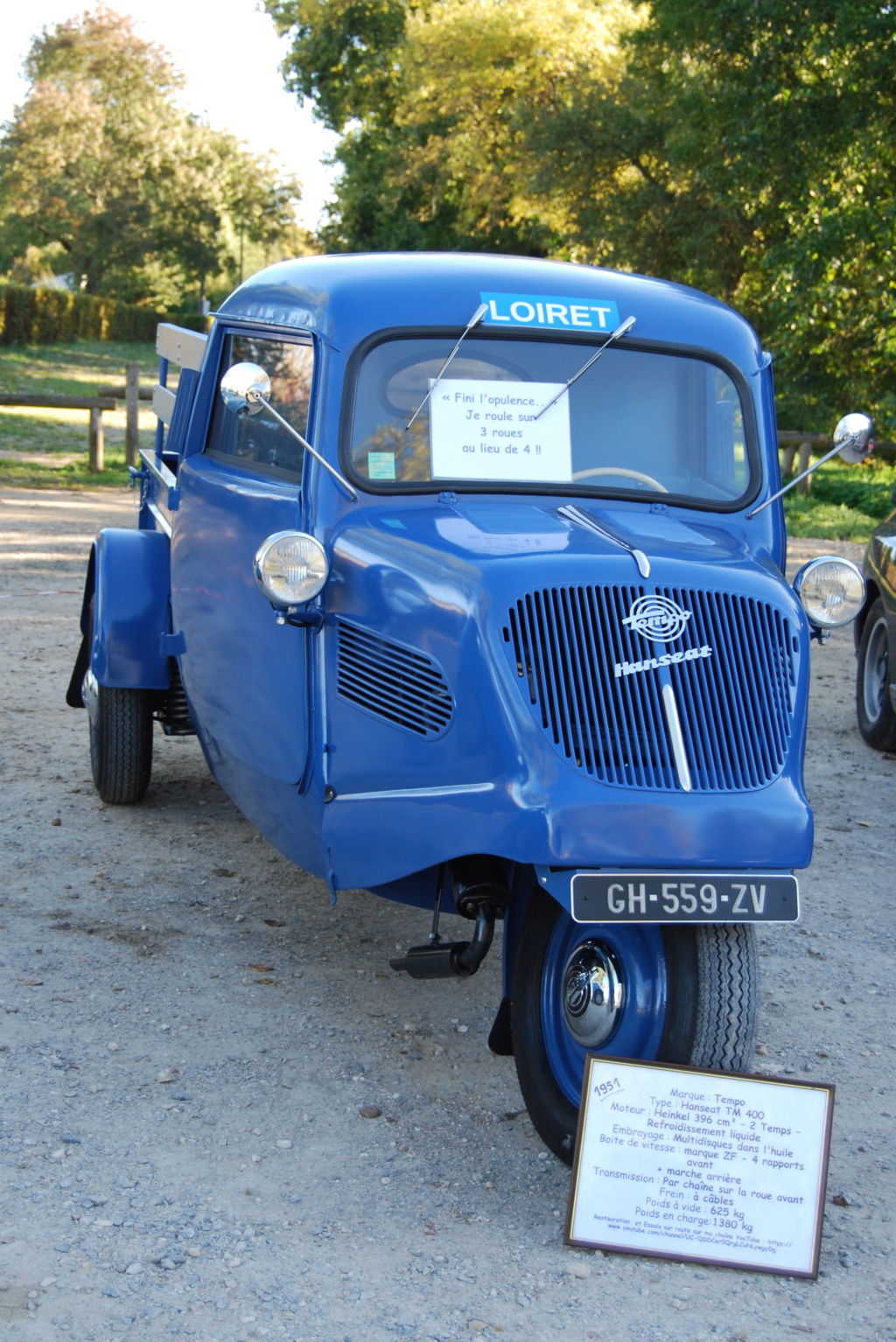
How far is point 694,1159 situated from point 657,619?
1.25m

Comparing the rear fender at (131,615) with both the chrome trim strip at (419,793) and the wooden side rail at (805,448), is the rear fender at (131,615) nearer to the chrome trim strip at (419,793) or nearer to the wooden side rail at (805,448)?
the chrome trim strip at (419,793)

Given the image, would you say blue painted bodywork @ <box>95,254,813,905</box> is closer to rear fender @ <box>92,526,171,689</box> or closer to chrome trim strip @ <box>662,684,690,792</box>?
chrome trim strip @ <box>662,684,690,792</box>

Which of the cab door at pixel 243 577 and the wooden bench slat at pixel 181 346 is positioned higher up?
the wooden bench slat at pixel 181 346

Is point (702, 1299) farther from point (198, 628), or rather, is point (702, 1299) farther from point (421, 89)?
point (421, 89)

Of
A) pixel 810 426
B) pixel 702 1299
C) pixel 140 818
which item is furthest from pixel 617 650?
pixel 810 426

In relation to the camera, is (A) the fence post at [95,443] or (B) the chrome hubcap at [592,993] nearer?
(B) the chrome hubcap at [592,993]

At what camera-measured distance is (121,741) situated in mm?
5945

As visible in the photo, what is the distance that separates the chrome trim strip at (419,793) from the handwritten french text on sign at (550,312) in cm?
154

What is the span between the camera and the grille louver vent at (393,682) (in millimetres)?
3424

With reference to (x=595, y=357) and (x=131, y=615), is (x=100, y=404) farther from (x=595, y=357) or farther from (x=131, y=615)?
(x=595, y=357)

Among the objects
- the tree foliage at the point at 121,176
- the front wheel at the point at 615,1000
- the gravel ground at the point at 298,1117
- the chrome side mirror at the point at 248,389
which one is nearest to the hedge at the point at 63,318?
the tree foliage at the point at 121,176

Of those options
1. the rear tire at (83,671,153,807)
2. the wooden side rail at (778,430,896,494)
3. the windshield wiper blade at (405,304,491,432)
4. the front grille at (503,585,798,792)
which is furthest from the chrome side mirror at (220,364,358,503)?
the wooden side rail at (778,430,896,494)

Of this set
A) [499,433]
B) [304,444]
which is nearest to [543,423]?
[499,433]

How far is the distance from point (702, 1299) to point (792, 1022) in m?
1.57
